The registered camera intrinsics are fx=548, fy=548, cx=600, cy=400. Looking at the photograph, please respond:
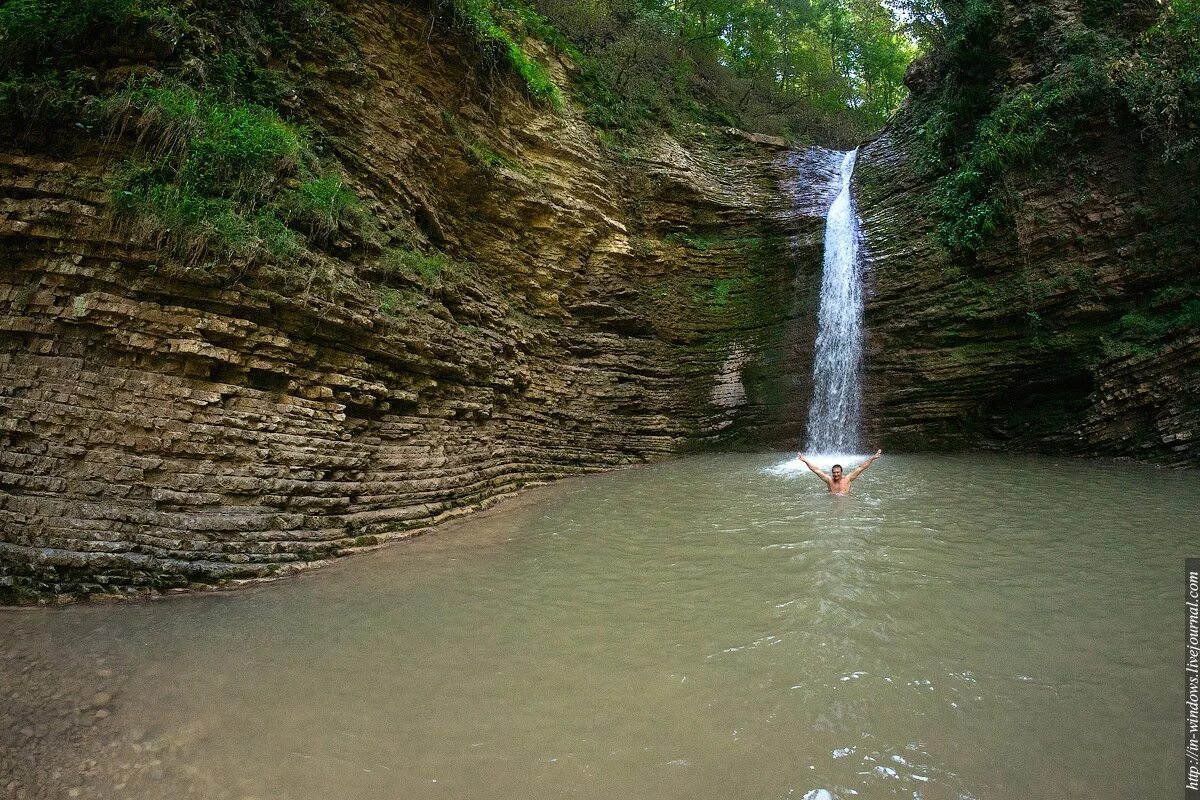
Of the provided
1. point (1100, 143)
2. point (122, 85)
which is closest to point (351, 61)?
point (122, 85)

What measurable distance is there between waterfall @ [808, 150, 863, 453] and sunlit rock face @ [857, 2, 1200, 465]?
0.30 metres

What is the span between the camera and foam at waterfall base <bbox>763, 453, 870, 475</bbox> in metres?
10.1

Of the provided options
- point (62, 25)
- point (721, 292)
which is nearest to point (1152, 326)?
point (721, 292)

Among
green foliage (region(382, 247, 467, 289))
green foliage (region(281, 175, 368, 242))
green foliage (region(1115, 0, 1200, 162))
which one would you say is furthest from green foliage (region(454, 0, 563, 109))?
green foliage (region(1115, 0, 1200, 162))

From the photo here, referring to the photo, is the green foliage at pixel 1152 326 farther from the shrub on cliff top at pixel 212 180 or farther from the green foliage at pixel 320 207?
the shrub on cliff top at pixel 212 180

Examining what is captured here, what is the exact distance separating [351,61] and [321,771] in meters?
9.27

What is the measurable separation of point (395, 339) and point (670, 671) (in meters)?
5.62

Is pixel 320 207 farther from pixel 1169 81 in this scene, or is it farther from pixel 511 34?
pixel 1169 81

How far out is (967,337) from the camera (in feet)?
37.2

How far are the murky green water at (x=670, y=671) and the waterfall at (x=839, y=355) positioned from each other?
A: 6760 mm

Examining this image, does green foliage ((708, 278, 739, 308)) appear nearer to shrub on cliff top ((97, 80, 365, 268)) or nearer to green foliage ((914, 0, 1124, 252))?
green foliage ((914, 0, 1124, 252))

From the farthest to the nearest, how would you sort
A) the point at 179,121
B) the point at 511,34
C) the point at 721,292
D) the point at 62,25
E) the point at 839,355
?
the point at 721,292
the point at 839,355
the point at 511,34
the point at 179,121
the point at 62,25

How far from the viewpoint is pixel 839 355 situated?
12.7 meters

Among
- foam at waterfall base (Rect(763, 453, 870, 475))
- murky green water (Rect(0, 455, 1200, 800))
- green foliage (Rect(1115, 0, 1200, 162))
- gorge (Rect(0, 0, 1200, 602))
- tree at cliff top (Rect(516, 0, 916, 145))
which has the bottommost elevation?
murky green water (Rect(0, 455, 1200, 800))
